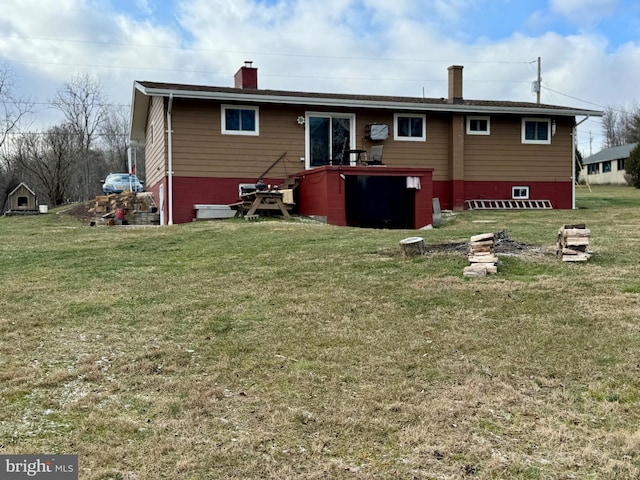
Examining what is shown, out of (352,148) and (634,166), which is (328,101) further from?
(634,166)

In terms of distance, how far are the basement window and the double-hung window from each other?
28.6 ft

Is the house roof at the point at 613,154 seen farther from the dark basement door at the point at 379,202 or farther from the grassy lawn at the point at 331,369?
the grassy lawn at the point at 331,369

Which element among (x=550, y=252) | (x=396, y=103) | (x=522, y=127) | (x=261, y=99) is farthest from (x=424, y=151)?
(x=550, y=252)

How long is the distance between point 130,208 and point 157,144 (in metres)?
2.06

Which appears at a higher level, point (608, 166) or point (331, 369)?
point (608, 166)

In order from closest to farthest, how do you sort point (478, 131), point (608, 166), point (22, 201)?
point (478, 131) < point (22, 201) < point (608, 166)

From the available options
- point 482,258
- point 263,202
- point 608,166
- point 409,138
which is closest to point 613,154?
point 608,166

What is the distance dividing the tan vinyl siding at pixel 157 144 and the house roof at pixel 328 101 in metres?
0.48

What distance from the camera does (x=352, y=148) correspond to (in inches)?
671

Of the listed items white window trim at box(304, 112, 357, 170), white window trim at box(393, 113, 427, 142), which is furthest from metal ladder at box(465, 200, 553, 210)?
white window trim at box(304, 112, 357, 170)

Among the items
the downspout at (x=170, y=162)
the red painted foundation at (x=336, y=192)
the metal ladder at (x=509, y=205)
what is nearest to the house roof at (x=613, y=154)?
the metal ladder at (x=509, y=205)

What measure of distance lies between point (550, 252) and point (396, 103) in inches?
398

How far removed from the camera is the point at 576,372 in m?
3.89

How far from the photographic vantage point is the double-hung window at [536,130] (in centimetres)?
1853
